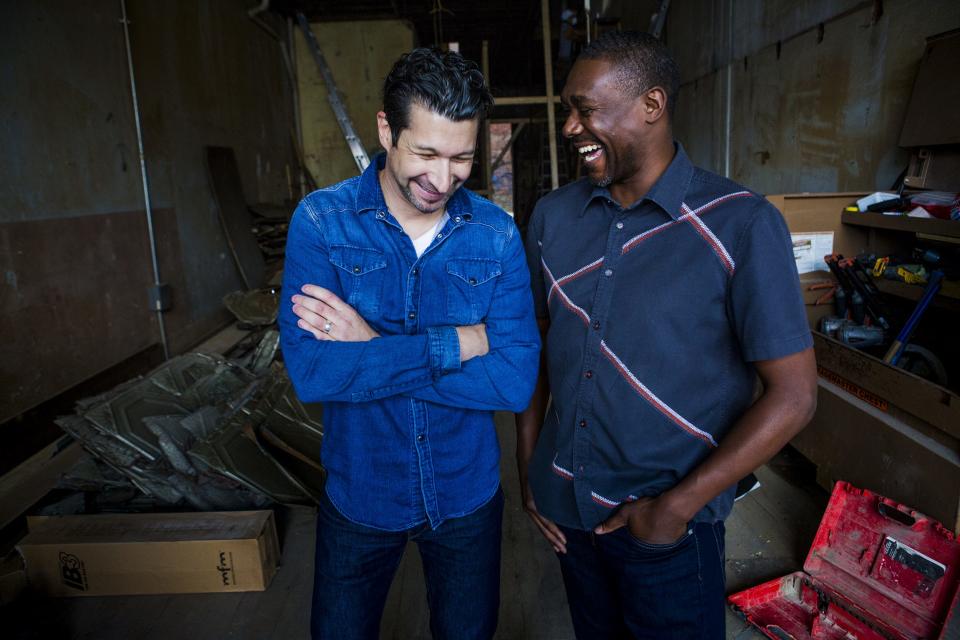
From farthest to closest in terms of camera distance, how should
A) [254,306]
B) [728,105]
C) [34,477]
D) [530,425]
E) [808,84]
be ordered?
[254,306] < [728,105] < [808,84] < [34,477] < [530,425]

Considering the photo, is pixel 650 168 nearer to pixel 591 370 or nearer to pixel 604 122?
pixel 604 122

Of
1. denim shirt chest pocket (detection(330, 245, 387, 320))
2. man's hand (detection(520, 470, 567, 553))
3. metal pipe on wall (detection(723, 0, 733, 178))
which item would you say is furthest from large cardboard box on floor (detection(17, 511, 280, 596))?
metal pipe on wall (detection(723, 0, 733, 178))

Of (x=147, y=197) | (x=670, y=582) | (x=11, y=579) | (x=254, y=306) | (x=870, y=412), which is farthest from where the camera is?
(x=254, y=306)

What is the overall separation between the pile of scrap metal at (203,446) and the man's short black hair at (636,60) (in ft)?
7.51

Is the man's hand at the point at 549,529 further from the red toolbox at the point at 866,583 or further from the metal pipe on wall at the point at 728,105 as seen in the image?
the metal pipe on wall at the point at 728,105

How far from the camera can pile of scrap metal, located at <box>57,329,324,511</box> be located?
8.96 ft

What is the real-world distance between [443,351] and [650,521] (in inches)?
20.9

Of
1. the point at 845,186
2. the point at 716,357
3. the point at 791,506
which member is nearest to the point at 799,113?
the point at 845,186

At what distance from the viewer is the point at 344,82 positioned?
905cm

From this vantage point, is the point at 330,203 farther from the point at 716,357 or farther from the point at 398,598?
the point at 398,598

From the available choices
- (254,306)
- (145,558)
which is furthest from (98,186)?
(145,558)

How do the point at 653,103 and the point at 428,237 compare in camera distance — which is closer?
the point at 653,103

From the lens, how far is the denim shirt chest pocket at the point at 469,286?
52.6 inches

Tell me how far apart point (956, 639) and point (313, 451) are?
2.65 m
